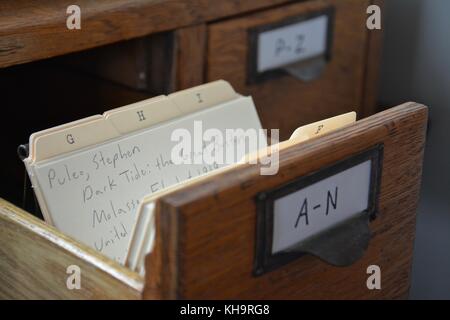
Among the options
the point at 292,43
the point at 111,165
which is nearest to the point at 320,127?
the point at 111,165

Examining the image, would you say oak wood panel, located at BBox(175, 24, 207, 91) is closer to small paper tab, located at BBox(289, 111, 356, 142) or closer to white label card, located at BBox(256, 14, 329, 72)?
white label card, located at BBox(256, 14, 329, 72)

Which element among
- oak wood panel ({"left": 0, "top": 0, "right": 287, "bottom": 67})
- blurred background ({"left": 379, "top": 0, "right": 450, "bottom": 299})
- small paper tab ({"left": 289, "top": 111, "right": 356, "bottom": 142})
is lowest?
blurred background ({"left": 379, "top": 0, "right": 450, "bottom": 299})

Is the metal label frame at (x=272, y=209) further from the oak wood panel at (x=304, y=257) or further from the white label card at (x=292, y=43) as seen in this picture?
the white label card at (x=292, y=43)

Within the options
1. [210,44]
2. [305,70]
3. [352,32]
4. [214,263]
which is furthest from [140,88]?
[214,263]

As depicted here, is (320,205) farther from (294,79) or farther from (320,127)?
(294,79)

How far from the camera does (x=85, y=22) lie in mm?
837

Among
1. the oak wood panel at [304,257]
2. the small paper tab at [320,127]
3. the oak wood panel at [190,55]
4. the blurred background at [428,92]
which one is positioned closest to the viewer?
the oak wood panel at [304,257]

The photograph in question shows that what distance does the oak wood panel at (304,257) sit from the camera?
560 millimetres

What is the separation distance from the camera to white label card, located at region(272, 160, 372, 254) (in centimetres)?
62

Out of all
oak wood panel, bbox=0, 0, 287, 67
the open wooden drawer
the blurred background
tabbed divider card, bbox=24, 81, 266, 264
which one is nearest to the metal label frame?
the open wooden drawer

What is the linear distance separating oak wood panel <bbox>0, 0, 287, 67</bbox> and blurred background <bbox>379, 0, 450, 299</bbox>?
0.38 meters

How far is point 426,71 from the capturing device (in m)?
1.25

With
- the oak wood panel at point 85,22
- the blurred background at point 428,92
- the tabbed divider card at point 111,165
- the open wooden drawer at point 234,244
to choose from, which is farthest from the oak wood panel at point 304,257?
the blurred background at point 428,92

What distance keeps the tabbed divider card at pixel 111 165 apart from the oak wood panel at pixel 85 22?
0.27 feet
